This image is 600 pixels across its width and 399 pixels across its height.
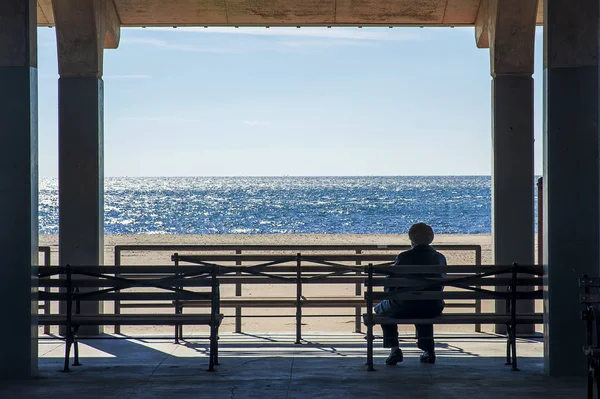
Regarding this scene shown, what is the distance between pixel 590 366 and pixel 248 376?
2.88m

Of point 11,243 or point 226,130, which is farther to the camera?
point 226,130

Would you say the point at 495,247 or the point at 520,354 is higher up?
the point at 495,247

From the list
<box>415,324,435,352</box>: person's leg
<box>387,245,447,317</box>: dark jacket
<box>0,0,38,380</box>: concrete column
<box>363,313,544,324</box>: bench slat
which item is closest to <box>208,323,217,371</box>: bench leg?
<box>363,313,544,324</box>: bench slat

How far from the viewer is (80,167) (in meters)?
10.9

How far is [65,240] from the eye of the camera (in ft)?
35.9

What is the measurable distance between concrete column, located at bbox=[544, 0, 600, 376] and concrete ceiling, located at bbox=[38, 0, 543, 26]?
12.5ft

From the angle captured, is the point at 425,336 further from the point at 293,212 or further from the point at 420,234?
the point at 293,212

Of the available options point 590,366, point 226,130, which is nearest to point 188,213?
point 226,130

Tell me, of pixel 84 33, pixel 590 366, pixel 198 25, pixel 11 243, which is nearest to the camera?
pixel 590 366

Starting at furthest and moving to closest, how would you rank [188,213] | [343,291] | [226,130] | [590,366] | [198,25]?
[226,130]
[188,213]
[343,291]
[198,25]
[590,366]

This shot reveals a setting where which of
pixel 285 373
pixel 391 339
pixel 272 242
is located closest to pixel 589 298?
pixel 391 339

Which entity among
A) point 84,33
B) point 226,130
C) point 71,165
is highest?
point 226,130

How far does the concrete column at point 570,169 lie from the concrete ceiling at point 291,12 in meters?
3.82

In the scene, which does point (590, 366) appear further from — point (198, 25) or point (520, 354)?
point (198, 25)
